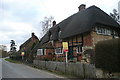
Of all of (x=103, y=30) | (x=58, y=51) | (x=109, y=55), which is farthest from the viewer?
(x=58, y=51)

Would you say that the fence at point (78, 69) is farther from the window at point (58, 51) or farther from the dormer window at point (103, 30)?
the window at point (58, 51)

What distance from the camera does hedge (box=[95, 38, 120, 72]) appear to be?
8508 mm

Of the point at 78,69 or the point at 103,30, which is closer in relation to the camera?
the point at 78,69

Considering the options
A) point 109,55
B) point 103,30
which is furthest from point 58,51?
point 109,55

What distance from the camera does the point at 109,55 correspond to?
8.98m

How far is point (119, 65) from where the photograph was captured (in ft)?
27.7

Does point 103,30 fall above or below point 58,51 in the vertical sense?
above

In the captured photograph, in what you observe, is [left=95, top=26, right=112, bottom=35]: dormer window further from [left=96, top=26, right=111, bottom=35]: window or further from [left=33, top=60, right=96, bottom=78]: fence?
[left=33, top=60, right=96, bottom=78]: fence

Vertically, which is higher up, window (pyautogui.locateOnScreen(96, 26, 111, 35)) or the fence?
window (pyautogui.locateOnScreen(96, 26, 111, 35))

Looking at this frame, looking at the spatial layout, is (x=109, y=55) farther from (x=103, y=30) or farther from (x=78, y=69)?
(x=103, y=30)

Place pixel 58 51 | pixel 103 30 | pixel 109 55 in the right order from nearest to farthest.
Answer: pixel 109 55 → pixel 103 30 → pixel 58 51

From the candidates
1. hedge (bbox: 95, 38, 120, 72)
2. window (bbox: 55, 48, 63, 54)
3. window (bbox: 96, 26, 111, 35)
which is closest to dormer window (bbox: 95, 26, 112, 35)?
window (bbox: 96, 26, 111, 35)

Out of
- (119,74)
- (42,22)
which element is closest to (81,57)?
(119,74)

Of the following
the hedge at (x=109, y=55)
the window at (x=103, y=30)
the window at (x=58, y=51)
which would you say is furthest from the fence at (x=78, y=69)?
the window at (x=58, y=51)
